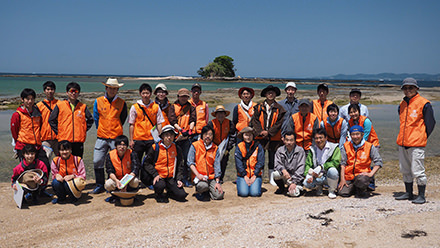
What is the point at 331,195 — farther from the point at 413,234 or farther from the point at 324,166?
the point at 413,234

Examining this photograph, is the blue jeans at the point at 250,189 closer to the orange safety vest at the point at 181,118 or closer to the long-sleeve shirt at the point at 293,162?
the long-sleeve shirt at the point at 293,162

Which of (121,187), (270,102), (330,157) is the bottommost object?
(121,187)

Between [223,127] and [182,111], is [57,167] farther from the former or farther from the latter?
[223,127]

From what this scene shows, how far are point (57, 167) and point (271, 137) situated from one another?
13.1 feet

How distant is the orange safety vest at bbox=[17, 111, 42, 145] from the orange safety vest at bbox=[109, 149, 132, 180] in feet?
4.62

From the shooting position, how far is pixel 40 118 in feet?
18.8

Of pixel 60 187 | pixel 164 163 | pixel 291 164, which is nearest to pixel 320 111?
pixel 291 164

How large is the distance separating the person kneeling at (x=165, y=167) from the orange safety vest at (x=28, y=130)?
6.52 feet

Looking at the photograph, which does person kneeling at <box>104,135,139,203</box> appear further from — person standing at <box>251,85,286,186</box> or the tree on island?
the tree on island

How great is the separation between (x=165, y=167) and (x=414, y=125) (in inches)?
166

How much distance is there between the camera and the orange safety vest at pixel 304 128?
612 cm

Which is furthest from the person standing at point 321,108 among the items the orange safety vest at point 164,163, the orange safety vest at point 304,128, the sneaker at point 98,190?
the sneaker at point 98,190

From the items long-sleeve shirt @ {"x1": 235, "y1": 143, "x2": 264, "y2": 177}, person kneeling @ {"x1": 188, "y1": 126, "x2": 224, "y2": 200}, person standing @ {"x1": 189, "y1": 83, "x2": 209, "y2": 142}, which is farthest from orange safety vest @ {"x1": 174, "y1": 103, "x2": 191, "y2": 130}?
long-sleeve shirt @ {"x1": 235, "y1": 143, "x2": 264, "y2": 177}

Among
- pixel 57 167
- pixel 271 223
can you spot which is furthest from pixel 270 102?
pixel 57 167
